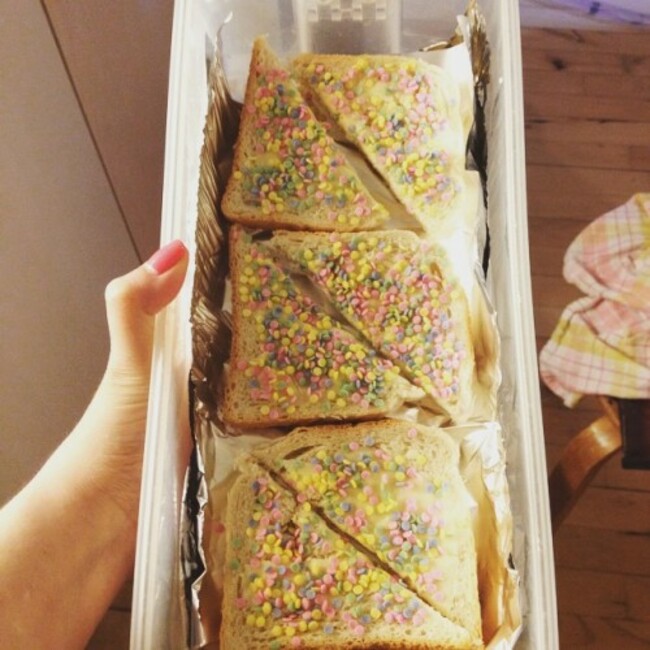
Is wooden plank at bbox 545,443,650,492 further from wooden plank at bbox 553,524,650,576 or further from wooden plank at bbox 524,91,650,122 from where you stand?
wooden plank at bbox 524,91,650,122

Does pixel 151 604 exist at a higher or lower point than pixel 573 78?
lower

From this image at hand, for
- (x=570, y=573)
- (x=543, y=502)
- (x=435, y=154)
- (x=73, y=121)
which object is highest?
(x=73, y=121)

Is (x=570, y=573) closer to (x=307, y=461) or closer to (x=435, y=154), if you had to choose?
(x=307, y=461)

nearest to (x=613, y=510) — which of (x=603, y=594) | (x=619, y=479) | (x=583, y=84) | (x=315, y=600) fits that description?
(x=619, y=479)

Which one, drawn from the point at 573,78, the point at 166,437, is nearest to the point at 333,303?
the point at 166,437

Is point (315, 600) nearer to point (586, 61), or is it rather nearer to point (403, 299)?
point (403, 299)

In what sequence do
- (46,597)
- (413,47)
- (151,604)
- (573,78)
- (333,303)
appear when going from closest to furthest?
(151,604), (46,597), (333,303), (413,47), (573,78)

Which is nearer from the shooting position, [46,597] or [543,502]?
[543,502]
